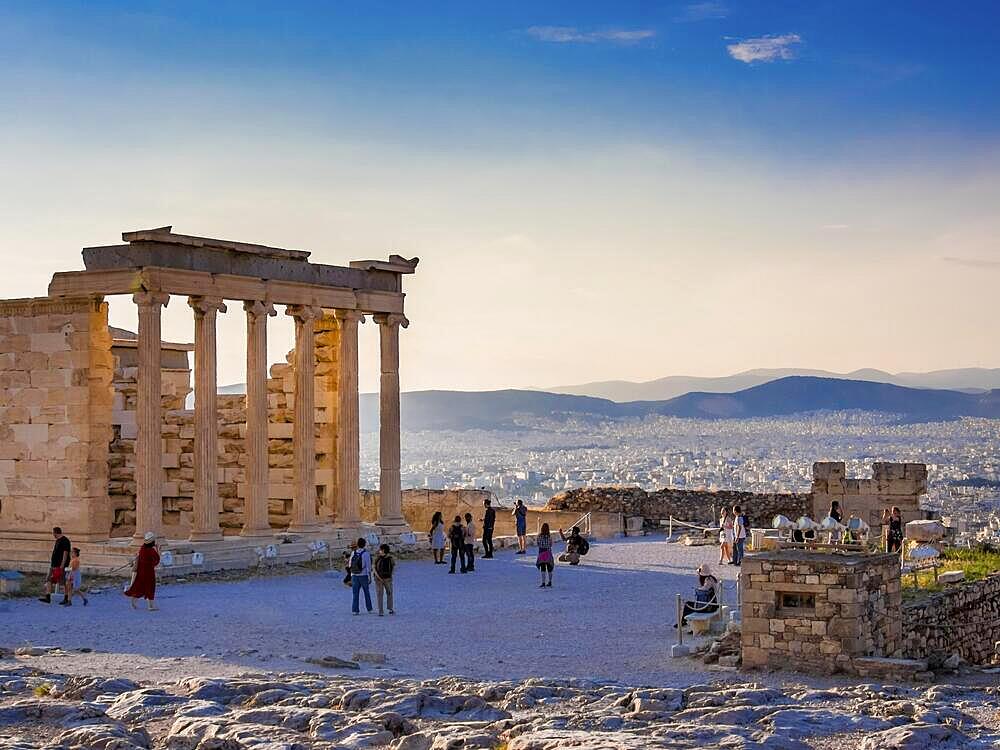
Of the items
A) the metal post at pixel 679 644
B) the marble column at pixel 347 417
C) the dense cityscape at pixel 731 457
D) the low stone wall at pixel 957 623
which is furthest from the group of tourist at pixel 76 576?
the dense cityscape at pixel 731 457

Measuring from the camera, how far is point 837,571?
1919 cm

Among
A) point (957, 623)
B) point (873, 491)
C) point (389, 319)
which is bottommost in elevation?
point (957, 623)

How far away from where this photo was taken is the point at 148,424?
30672 mm

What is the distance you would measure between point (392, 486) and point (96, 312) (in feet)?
28.8

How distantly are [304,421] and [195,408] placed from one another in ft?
10.3

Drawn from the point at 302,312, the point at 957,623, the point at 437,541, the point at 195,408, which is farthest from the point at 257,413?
the point at 957,623

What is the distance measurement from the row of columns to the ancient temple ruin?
1.2 inches

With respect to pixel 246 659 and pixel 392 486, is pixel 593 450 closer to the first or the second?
pixel 392 486

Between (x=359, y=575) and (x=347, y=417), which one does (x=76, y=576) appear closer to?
(x=359, y=575)

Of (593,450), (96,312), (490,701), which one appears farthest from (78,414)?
(593,450)

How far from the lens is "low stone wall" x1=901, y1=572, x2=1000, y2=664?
22647 mm

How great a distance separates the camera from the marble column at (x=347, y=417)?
35.3 meters

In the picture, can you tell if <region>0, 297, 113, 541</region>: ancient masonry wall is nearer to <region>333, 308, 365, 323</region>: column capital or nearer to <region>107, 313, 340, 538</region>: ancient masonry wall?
<region>107, 313, 340, 538</region>: ancient masonry wall

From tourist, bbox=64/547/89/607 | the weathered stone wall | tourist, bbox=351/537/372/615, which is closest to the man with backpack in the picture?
tourist, bbox=351/537/372/615
